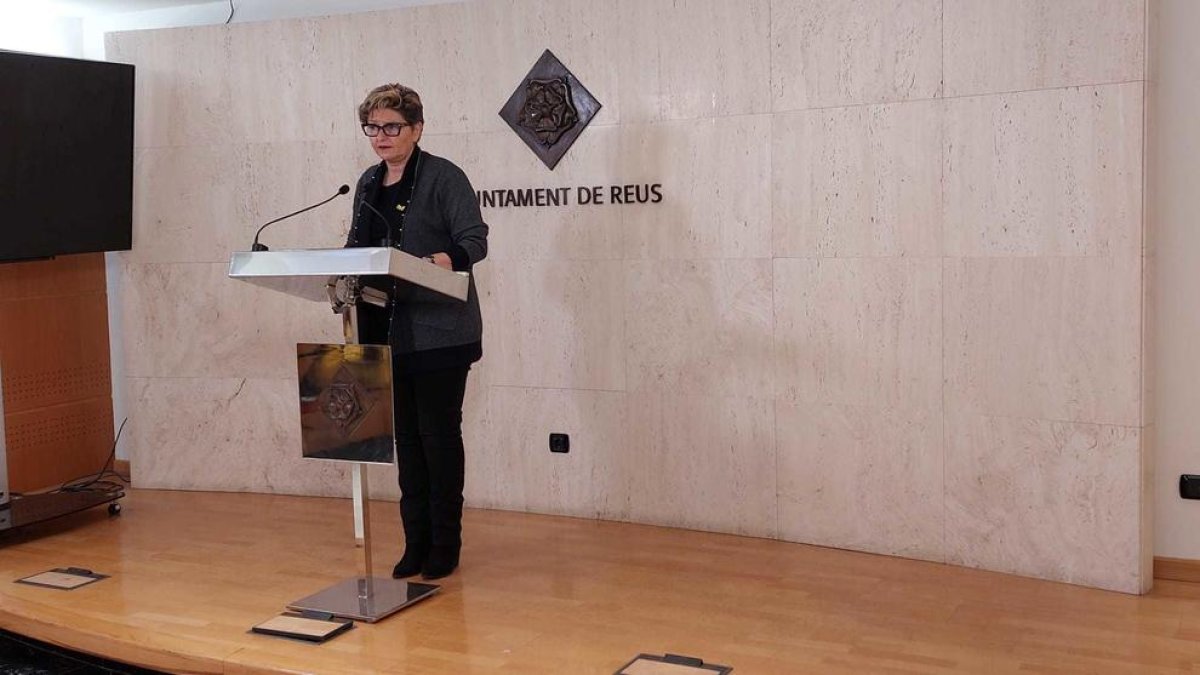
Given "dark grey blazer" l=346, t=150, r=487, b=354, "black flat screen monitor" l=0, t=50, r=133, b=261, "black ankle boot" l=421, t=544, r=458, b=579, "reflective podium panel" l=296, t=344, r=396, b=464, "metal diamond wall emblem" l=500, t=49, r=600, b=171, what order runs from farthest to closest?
"black flat screen monitor" l=0, t=50, r=133, b=261
"metal diamond wall emblem" l=500, t=49, r=600, b=171
"black ankle boot" l=421, t=544, r=458, b=579
"dark grey blazer" l=346, t=150, r=487, b=354
"reflective podium panel" l=296, t=344, r=396, b=464

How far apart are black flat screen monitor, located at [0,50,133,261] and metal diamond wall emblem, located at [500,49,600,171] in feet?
6.31

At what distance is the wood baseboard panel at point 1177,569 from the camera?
13.6 ft

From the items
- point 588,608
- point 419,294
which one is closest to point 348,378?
point 419,294

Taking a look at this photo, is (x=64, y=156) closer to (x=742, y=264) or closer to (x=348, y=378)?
(x=348, y=378)

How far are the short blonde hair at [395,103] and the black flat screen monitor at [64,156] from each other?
6.97 ft

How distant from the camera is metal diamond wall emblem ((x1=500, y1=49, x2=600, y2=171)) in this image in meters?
5.07

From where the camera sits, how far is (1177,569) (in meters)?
4.16

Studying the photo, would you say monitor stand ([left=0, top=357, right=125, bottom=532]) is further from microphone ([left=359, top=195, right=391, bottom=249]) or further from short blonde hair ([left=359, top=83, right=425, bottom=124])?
short blonde hair ([left=359, top=83, right=425, bottom=124])

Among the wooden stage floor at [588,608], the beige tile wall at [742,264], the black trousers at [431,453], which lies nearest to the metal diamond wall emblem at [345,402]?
the black trousers at [431,453]

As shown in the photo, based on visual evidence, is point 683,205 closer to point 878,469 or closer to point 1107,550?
point 878,469

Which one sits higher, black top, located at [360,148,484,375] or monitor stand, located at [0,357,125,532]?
black top, located at [360,148,484,375]

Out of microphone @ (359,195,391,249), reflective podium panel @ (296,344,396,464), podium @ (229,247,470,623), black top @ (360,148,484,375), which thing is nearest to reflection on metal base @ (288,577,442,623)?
podium @ (229,247,470,623)

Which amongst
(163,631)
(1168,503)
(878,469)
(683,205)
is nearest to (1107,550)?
(1168,503)

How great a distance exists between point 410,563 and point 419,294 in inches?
39.6
